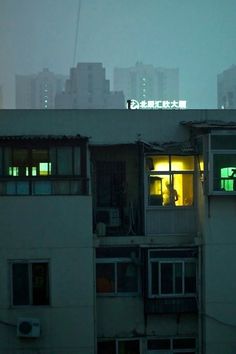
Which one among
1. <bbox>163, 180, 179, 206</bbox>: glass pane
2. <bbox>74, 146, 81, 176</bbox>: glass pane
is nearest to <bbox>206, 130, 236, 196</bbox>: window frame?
<bbox>163, 180, 179, 206</bbox>: glass pane

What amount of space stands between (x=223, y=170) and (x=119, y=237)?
2.18 m

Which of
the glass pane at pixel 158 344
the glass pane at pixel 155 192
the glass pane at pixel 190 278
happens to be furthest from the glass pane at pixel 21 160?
the glass pane at pixel 158 344

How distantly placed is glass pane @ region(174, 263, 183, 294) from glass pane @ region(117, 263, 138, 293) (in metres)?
0.73

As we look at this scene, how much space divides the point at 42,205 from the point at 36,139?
1149 mm

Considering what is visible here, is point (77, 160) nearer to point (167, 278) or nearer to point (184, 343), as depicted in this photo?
point (167, 278)

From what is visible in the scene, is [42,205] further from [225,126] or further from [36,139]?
[225,126]

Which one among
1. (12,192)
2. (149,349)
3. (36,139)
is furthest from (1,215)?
(149,349)

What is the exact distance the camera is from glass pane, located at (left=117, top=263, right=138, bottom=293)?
9.02 m

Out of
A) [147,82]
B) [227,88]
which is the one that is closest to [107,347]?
[227,88]

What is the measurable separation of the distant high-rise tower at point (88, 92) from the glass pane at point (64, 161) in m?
40.6

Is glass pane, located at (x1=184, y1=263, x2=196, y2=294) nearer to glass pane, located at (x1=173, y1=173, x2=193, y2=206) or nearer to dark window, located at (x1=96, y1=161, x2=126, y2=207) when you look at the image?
glass pane, located at (x1=173, y1=173, x2=193, y2=206)

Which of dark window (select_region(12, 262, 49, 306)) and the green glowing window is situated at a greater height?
the green glowing window

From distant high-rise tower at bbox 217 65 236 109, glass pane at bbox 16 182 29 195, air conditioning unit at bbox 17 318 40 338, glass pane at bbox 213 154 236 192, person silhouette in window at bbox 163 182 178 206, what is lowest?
air conditioning unit at bbox 17 318 40 338

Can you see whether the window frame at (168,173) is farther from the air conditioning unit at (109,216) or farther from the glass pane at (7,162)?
the glass pane at (7,162)
